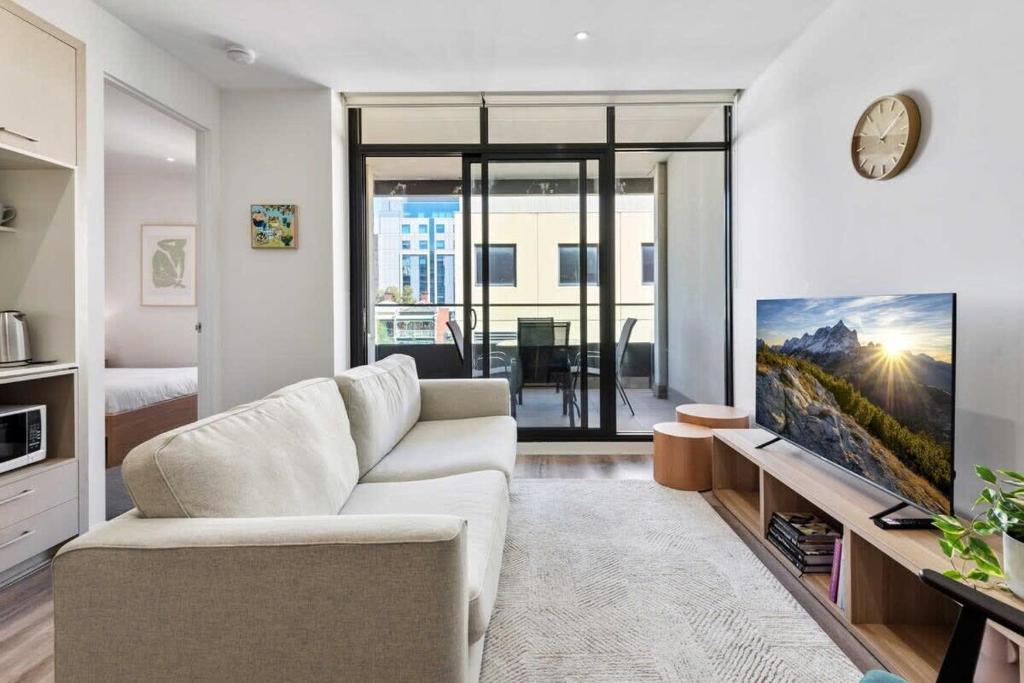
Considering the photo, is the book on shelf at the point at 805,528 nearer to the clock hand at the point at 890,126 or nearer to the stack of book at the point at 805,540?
the stack of book at the point at 805,540

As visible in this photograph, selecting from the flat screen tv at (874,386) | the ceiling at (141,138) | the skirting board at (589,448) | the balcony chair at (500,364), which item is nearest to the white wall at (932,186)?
the flat screen tv at (874,386)

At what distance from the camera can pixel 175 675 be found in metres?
1.02

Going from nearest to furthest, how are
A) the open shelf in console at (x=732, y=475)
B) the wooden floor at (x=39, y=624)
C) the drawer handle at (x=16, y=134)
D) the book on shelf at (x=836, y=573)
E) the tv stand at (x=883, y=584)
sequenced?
the tv stand at (x=883, y=584), the wooden floor at (x=39, y=624), the book on shelf at (x=836, y=573), the drawer handle at (x=16, y=134), the open shelf in console at (x=732, y=475)

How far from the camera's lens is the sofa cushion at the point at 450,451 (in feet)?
6.86

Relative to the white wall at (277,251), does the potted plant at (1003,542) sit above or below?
below

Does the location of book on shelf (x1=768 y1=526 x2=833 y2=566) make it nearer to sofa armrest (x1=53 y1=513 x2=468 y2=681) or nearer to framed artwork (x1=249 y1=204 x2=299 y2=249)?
sofa armrest (x1=53 y1=513 x2=468 y2=681)

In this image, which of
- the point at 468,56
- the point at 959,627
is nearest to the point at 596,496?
the point at 959,627

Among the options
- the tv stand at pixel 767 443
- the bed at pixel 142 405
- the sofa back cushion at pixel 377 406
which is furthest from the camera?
the bed at pixel 142 405

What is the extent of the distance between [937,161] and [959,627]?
1800mm

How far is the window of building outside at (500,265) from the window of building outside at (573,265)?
37cm

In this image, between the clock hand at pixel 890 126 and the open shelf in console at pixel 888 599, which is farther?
the clock hand at pixel 890 126

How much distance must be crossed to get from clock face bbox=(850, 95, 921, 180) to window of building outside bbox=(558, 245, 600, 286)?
187cm

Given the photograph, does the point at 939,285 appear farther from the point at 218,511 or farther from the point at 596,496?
the point at 218,511

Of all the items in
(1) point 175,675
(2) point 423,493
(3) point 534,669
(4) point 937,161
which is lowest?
(3) point 534,669
